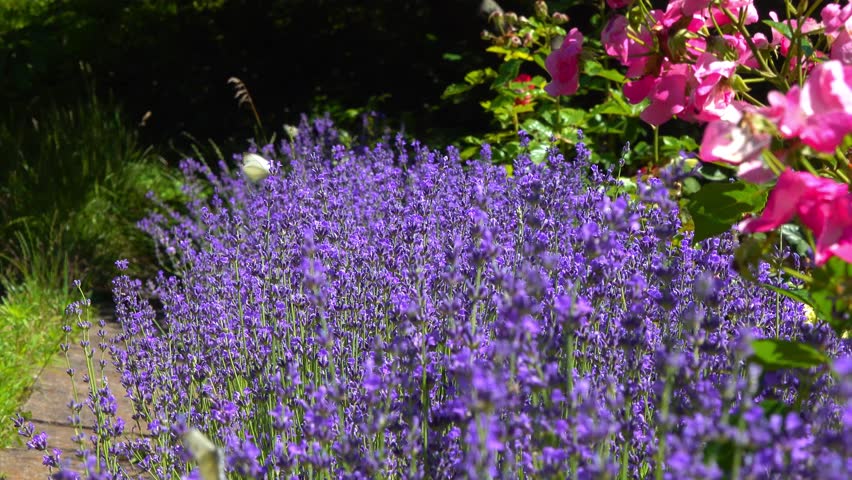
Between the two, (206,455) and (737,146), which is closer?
(206,455)

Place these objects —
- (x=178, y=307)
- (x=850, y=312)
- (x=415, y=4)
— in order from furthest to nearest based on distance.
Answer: (x=415, y=4), (x=178, y=307), (x=850, y=312)

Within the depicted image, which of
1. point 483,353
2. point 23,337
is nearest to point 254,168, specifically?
point 23,337

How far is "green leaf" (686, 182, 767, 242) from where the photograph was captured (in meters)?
1.85

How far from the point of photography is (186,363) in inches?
99.5

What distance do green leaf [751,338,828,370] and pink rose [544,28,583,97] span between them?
730mm

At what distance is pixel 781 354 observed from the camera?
1.47m

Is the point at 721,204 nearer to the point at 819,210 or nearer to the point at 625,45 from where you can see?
the point at 625,45

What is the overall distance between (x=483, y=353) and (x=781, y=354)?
664 millimetres

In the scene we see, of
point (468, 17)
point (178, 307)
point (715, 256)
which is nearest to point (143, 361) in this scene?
point (178, 307)

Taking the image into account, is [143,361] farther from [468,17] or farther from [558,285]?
[468,17]

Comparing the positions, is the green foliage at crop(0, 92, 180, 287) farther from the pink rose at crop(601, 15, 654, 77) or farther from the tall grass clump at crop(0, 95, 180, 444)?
the pink rose at crop(601, 15, 654, 77)

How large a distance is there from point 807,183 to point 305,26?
22.9ft

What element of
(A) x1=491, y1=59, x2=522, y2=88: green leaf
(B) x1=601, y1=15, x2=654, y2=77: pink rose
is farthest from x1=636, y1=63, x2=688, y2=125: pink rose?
(A) x1=491, y1=59, x2=522, y2=88: green leaf

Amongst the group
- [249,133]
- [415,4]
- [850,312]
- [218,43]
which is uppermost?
[850,312]
